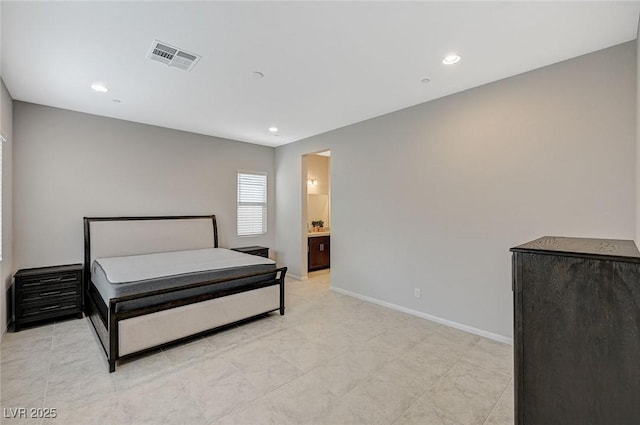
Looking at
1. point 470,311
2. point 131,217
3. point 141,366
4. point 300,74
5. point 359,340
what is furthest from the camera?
point 131,217

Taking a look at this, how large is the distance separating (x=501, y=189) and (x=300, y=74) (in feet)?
7.89

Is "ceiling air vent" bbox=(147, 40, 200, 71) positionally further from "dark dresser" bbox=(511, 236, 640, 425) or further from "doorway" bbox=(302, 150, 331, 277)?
"doorway" bbox=(302, 150, 331, 277)

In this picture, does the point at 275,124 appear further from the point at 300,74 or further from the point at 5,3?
the point at 5,3

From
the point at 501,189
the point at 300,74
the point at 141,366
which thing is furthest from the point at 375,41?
the point at 141,366

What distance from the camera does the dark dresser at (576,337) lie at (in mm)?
1250

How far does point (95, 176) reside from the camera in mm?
4180

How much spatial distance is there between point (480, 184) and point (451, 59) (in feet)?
4.48

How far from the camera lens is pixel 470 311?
129 inches

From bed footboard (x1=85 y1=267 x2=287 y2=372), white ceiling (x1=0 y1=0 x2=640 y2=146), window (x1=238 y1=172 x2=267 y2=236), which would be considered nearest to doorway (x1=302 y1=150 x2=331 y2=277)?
window (x1=238 y1=172 x2=267 y2=236)

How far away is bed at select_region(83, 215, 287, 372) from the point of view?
2.66 m

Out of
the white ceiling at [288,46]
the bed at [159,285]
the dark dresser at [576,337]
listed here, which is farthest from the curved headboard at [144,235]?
the dark dresser at [576,337]

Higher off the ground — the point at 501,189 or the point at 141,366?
the point at 501,189

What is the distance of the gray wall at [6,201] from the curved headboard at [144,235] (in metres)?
0.75

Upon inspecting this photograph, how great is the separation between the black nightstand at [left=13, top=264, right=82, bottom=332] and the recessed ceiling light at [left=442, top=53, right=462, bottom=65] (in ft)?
15.8
